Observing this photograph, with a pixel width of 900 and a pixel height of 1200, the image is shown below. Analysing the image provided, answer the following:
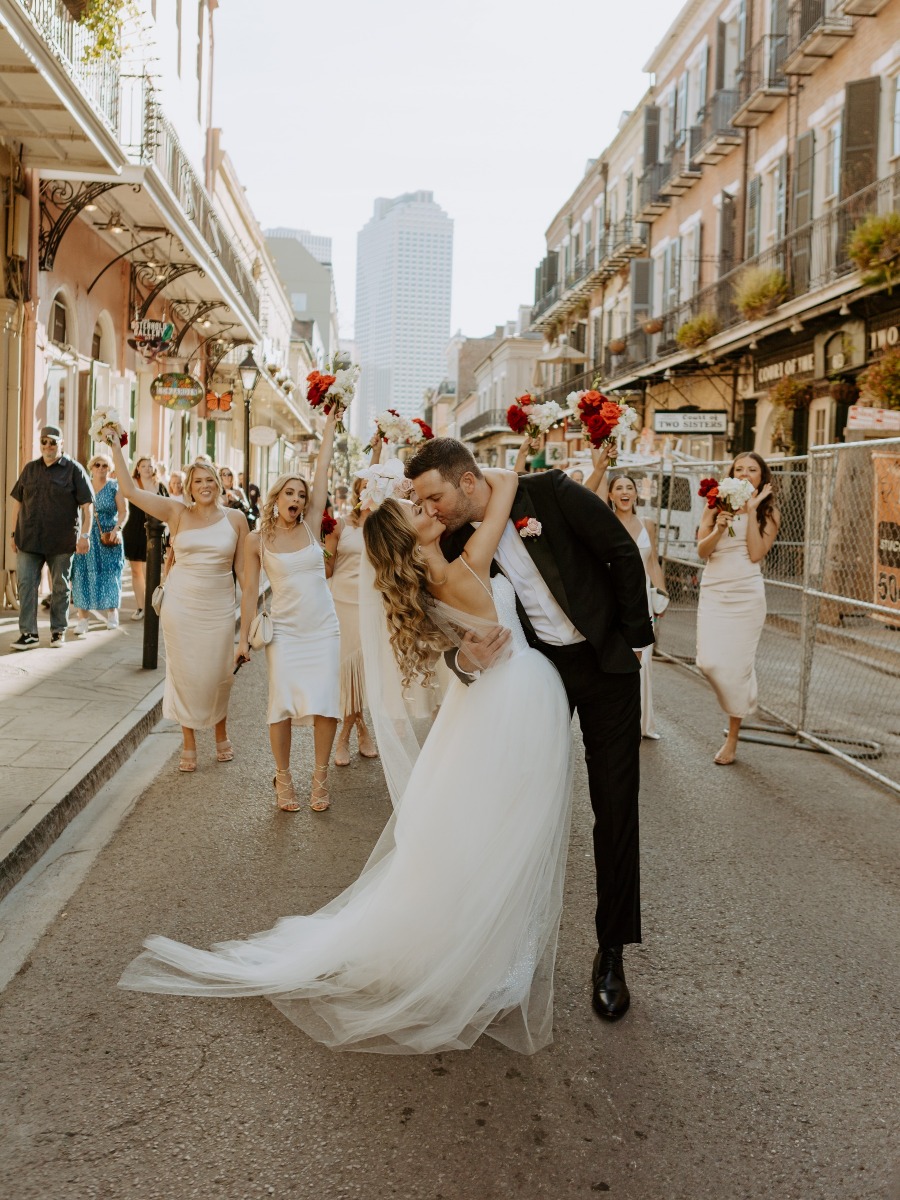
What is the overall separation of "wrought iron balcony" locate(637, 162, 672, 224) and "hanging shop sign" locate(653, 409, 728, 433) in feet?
35.5

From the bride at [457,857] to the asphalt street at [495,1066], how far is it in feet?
0.32

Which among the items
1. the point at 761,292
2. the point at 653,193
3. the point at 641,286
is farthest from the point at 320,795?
the point at 653,193

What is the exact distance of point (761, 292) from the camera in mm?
21562

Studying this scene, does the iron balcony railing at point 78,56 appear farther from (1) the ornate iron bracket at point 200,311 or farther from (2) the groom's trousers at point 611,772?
(2) the groom's trousers at point 611,772

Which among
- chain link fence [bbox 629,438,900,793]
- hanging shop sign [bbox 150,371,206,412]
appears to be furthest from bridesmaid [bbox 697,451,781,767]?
hanging shop sign [bbox 150,371,206,412]

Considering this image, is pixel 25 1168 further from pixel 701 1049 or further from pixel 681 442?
pixel 681 442

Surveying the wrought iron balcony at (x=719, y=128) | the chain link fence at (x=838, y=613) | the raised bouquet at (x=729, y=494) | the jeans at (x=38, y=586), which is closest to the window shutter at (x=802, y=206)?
the wrought iron balcony at (x=719, y=128)

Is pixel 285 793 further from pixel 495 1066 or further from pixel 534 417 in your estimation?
pixel 495 1066

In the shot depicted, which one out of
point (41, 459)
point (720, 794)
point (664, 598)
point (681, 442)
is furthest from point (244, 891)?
point (681, 442)

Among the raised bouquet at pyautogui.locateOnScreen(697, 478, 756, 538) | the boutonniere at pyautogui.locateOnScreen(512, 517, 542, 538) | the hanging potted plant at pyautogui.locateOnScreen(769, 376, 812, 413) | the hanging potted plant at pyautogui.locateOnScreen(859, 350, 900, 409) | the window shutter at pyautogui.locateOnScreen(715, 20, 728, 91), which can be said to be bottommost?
the boutonniere at pyautogui.locateOnScreen(512, 517, 542, 538)

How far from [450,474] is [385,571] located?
14.4 inches

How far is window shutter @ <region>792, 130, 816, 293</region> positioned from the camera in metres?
20.8

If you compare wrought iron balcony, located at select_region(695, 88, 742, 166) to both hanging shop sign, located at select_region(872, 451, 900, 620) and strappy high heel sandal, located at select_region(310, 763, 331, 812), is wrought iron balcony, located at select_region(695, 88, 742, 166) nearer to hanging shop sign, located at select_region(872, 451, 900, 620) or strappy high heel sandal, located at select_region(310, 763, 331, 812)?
hanging shop sign, located at select_region(872, 451, 900, 620)

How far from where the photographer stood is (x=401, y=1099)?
10.8 feet
